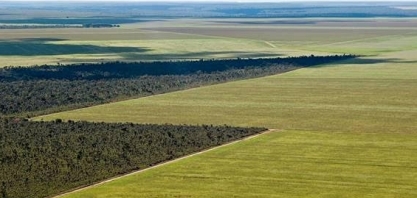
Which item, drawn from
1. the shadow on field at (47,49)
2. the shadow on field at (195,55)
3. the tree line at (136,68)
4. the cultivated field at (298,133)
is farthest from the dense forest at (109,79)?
the shadow on field at (47,49)

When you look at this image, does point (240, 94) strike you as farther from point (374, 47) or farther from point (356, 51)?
point (374, 47)

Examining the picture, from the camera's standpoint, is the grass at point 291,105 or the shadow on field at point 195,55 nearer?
the grass at point 291,105

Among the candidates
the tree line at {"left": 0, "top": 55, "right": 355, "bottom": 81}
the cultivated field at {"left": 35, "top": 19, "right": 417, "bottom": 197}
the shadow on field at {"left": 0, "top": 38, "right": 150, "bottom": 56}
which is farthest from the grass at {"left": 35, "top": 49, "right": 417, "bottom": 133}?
the shadow on field at {"left": 0, "top": 38, "right": 150, "bottom": 56}

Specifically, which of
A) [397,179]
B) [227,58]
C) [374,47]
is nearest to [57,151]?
[397,179]

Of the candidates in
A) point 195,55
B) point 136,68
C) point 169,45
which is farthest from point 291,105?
point 169,45

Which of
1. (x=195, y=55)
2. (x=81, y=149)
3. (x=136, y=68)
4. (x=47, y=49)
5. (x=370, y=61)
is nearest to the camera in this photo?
(x=81, y=149)

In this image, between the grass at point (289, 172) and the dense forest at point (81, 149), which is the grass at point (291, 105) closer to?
the dense forest at point (81, 149)

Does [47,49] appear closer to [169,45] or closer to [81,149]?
[169,45]
